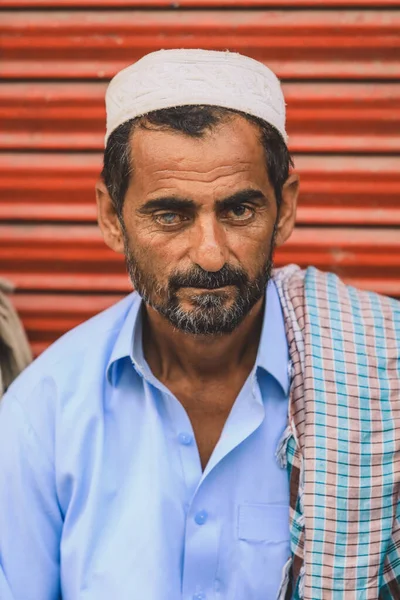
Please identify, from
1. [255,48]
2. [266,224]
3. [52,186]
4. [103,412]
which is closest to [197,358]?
[103,412]

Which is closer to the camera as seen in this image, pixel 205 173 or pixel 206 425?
pixel 205 173

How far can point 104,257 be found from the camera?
2.84 metres

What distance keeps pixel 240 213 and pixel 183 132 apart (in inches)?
10.3

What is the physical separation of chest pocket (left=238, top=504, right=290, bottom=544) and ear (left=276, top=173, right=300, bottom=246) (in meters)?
0.75

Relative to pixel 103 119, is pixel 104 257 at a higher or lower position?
lower

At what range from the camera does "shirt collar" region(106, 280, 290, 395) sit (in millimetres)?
2107

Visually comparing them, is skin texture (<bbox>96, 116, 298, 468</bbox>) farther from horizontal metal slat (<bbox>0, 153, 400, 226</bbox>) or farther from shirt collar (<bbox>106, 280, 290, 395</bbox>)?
horizontal metal slat (<bbox>0, 153, 400, 226</bbox>)

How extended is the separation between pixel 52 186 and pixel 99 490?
4.14 feet

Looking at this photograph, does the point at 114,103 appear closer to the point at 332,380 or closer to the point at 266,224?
the point at 266,224

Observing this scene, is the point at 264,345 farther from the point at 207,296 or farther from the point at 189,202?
the point at 189,202

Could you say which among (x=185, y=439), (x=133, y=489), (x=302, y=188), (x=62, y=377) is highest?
(x=302, y=188)
